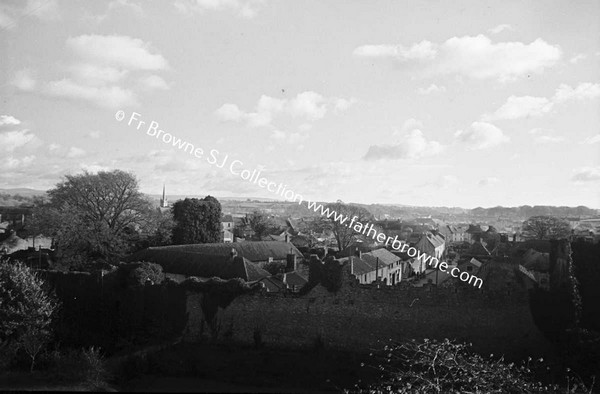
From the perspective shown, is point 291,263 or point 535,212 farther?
point 535,212

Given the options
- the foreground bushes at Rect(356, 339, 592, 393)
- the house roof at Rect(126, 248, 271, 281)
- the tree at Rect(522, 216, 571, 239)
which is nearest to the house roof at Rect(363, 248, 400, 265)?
the house roof at Rect(126, 248, 271, 281)

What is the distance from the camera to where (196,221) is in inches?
1375

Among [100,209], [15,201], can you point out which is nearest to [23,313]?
[100,209]

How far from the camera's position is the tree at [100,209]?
28759 mm

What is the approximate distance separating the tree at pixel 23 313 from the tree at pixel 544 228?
47714 mm

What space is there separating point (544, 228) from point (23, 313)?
171ft

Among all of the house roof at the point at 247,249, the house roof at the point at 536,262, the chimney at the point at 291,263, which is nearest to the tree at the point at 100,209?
the house roof at the point at 247,249

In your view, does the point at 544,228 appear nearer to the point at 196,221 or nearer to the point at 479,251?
the point at 479,251

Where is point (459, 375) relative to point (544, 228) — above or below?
below

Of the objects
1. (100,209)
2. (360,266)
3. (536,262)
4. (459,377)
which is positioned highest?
(100,209)

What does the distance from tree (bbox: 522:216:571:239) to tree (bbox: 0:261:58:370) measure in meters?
47.7

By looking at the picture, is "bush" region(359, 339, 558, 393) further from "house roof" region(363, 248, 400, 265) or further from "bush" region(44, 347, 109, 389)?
"house roof" region(363, 248, 400, 265)

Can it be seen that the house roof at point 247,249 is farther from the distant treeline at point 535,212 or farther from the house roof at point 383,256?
the distant treeline at point 535,212

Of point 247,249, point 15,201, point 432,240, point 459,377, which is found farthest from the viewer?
point 15,201
